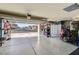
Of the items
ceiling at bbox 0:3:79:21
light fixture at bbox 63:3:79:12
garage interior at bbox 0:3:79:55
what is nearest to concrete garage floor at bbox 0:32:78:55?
garage interior at bbox 0:3:79:55

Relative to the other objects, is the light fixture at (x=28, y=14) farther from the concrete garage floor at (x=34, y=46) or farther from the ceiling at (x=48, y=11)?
the concrete garage floor at (x=34, y=46)

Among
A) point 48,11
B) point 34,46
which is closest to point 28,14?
point 48,11

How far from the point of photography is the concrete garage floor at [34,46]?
3.11 metres

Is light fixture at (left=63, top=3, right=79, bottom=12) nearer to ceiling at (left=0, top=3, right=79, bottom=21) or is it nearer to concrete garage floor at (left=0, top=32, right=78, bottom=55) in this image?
ceiling at (left=0, top=3, right=79, bottom=21)

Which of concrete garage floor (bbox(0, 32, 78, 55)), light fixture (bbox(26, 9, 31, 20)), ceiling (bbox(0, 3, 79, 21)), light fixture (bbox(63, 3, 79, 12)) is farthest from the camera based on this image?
concrete garage floor (bbox(0, 32, 78, 55))

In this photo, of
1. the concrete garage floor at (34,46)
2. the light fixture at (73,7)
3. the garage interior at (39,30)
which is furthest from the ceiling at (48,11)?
the concrete garage floor at (34,46)

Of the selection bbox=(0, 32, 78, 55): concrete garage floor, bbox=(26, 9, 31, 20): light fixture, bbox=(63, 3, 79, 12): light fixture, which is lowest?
bbox=(0, 32, 78, 55): concrete garage floor

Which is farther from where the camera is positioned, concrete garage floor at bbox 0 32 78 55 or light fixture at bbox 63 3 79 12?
concrete garage floor at bbox 0 32 78 55

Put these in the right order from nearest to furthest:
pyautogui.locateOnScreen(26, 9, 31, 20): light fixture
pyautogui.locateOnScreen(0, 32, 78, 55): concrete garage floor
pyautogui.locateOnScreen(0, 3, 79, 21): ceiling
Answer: pyautogui.locateOnScreen(0, 3, 79, 21): ceiling
pyautogui.locateOnScreen(26, 9, 31, 20): light fixture
pyautogui.locateOnScreen(0, 32, 78, 55): concrete garage floor

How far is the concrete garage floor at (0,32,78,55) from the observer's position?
3.11m

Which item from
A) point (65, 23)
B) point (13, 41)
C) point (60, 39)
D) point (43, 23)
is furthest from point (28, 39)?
point (65, 23)

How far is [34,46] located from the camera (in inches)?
133

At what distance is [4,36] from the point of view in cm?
323

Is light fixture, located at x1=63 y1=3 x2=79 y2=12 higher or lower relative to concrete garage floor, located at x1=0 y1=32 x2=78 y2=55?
higher
